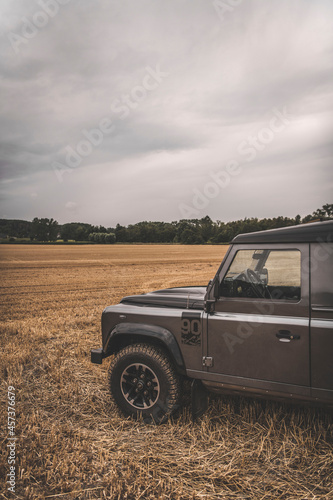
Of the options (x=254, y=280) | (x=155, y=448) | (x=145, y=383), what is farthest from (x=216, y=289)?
(x=155, y=448)

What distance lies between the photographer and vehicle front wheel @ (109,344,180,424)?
11.2ft

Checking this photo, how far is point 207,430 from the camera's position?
11.3 feet

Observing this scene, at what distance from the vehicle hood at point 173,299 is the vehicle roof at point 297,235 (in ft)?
2.73

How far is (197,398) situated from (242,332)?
2.78 ft

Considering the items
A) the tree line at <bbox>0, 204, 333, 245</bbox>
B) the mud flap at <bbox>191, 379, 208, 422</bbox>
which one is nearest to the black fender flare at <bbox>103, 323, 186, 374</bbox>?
the mud flap at <bbox>191, 379, 208, 422</bbox>

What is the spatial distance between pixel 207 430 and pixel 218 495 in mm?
838

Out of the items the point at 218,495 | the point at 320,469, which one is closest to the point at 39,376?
the point at 218,495

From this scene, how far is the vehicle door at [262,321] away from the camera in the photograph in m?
2.81

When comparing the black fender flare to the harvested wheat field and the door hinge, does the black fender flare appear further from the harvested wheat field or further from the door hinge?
the harvested wheat field

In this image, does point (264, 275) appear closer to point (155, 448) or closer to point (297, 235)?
point (297, 235)

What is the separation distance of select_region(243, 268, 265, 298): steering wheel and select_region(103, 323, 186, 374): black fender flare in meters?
0.94

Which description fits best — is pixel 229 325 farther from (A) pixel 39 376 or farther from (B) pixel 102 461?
(A) pixel 39 376
